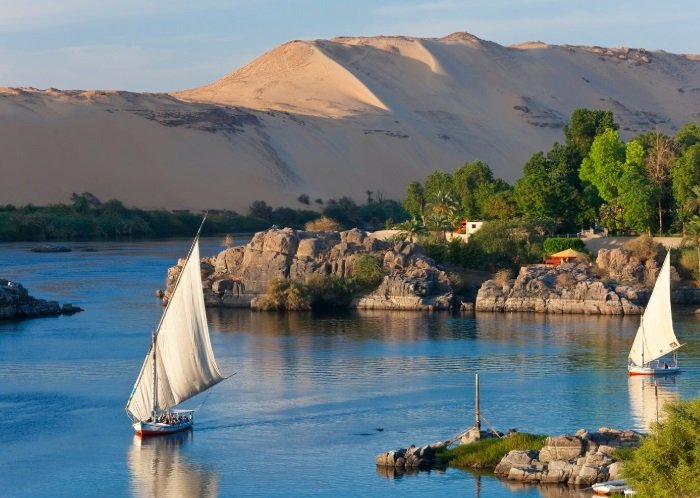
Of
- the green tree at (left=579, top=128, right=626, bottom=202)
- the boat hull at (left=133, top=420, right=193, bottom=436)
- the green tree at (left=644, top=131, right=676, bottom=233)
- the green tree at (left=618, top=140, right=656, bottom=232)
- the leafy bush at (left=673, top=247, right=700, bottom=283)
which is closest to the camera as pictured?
the boat hull at (left=133, top=420, right=193, bottom=436)

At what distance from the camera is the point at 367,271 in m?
53.3

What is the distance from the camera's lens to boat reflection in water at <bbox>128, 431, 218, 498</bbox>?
2645 centimetres

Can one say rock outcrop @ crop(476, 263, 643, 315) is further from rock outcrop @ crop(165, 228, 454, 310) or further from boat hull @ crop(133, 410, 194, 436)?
boat hull @ crop(133, 410, 194, 436)

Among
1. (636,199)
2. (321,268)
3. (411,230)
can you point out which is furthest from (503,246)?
(321,268)

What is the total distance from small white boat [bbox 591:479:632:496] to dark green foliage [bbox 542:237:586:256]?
32.7m

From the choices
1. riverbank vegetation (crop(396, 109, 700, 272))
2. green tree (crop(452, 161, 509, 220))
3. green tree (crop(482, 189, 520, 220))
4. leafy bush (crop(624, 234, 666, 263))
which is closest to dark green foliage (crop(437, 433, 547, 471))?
leafy bush (crop(624, 234, 666, 263))

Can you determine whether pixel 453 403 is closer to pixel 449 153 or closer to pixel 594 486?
pixel 594 486

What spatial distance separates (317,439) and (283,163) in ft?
266

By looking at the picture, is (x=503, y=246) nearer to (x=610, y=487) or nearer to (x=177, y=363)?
(x=177, y=363)

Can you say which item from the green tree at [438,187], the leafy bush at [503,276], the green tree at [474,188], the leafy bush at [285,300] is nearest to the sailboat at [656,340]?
the leafy bush at [503,276]

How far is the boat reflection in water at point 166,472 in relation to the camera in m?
26.5

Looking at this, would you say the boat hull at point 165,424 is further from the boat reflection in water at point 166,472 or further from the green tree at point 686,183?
the green tree at point 686,183

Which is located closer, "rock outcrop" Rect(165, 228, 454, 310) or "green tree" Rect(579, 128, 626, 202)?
"rock outcrop" Rect(165, 228, 454, 310)

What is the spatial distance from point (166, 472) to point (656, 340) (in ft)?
50.1
